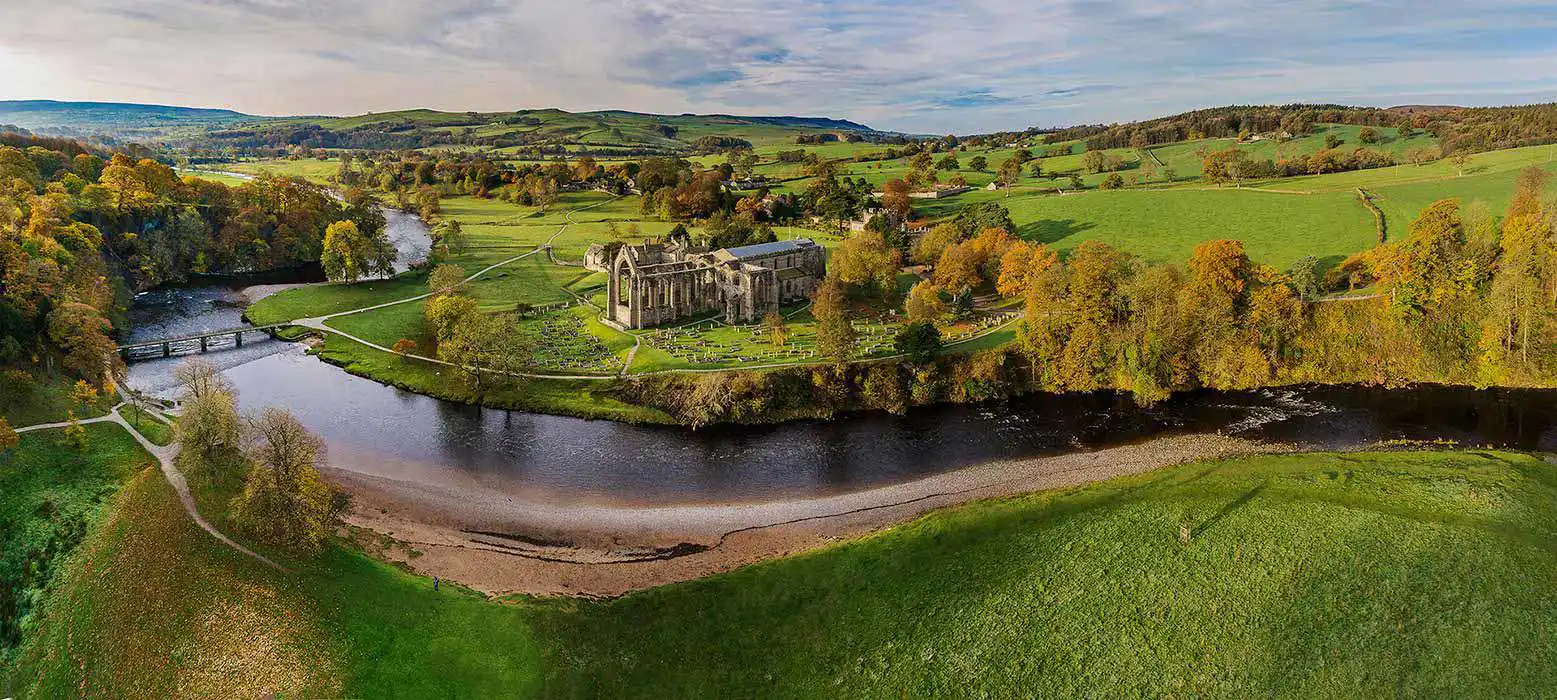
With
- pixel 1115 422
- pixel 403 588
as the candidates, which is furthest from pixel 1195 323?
pixel 403 588

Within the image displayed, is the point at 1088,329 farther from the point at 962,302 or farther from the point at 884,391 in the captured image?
the point at 884,391

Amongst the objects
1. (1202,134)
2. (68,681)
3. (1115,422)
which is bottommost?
(68,681)

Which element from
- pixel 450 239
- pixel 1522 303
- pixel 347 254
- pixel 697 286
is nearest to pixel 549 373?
pixel 697 286

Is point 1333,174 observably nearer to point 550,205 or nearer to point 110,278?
point 550,205

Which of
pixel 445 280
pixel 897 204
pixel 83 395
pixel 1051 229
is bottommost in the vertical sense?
pixel 83 395

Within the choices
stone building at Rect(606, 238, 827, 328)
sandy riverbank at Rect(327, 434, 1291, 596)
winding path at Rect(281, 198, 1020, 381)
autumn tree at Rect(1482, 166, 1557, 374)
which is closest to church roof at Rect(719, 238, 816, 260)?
stone building at Rect(606, 238, 827, 328)

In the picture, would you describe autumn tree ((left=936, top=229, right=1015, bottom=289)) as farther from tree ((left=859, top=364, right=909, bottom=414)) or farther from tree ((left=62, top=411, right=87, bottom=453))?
tree ((left=62, top=411, right=87, bottom=453))
